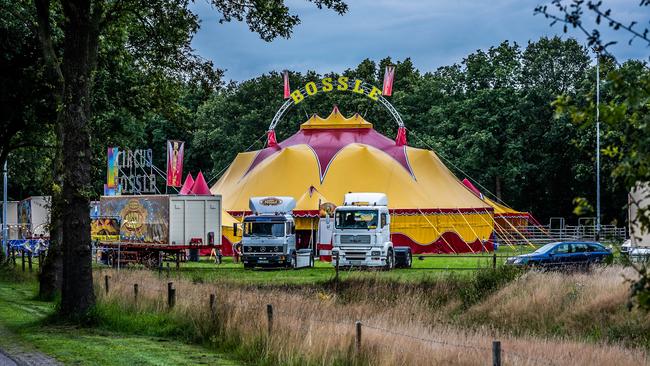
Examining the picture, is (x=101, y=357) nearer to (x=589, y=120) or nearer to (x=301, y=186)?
(x=589, y=120)

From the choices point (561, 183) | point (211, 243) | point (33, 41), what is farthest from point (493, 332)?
point (561, 183)

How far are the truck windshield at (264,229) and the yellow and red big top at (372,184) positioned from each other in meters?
7.23

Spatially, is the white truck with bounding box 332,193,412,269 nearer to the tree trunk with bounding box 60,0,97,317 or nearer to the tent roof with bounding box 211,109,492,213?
the tent roof with bounding box 211,109,492,213

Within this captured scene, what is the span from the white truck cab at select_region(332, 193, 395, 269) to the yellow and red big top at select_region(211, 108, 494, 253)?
331 inches

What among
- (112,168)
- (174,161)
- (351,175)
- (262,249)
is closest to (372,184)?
(351,175)

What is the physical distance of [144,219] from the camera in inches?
1703

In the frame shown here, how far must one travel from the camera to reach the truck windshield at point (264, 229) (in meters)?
42.4

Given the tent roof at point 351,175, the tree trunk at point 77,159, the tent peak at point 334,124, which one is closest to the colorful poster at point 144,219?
the tent roof at point 351,175

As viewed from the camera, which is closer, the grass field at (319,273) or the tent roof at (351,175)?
the grass field at (319,273)

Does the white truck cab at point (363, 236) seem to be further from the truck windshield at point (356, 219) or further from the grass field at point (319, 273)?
the grass field at point (319, 273)

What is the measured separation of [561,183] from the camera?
247 feet

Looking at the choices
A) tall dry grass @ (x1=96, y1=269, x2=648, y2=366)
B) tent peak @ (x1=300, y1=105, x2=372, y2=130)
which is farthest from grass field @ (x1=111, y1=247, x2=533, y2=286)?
tent peak @ (x1=300, y1=105, x2=372, y2=130)

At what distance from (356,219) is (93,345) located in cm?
2522

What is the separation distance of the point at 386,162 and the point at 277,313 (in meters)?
37.2
